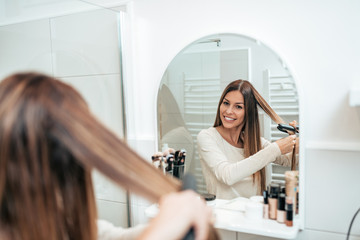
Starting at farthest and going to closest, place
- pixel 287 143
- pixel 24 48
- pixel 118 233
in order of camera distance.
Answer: pixel 287 143 < pixel 24 48 < pixel 118 233

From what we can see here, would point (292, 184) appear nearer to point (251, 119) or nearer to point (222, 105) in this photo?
point (251, 119)

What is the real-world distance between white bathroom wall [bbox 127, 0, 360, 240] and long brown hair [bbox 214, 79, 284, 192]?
15 centimetres

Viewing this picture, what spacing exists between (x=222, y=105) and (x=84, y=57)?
572mm

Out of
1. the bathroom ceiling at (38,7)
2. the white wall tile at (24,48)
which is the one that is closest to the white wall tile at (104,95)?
the white wall tile at (24,48)

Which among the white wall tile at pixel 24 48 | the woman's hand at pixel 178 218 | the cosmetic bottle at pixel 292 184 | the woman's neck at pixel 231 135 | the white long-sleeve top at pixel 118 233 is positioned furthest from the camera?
the woman's neck at pixel 231 135

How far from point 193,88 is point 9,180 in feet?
2.93

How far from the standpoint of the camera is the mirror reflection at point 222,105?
1.15 metres

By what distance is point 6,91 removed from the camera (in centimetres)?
52

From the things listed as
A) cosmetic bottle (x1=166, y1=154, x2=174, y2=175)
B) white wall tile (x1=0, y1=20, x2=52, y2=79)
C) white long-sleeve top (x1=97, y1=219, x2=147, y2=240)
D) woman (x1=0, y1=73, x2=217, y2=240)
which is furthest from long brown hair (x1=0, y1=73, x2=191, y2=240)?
cosmetic bottle (x1=166, y1=154, x2=174, y2=175)

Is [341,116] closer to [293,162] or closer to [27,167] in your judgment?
[293,162]

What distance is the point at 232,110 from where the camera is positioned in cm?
123

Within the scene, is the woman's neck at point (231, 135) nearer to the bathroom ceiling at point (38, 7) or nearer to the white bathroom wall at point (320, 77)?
the white bathroom wall at point (320, 77)

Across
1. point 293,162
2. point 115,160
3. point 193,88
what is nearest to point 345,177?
point 293,162

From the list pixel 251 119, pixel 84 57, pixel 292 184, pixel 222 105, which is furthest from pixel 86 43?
pixel 292 184
